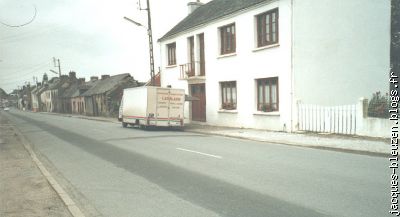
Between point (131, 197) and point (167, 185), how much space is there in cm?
106

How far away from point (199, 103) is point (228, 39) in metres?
5.73

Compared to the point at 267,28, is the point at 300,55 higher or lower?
lower

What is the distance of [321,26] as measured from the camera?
59.5 feet

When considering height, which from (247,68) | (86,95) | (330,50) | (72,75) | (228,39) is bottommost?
(86,95)

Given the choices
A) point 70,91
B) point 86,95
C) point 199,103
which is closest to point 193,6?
point 199,103

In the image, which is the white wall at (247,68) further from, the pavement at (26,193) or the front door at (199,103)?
the pavement at (26,193)

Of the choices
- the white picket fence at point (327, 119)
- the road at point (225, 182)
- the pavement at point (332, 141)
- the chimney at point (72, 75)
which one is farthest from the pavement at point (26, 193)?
the chimney at point (72, 75)

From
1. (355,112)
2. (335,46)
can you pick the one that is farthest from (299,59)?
(355,112)

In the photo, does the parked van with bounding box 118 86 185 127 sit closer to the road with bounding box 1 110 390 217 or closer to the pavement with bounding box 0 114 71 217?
the road with bounding box 1 110 390 217

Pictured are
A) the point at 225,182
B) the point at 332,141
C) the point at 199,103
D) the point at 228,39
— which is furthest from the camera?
the point at 199,103

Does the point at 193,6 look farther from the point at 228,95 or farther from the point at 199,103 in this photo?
the point at 228,95

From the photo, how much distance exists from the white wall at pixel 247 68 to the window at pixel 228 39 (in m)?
0.37

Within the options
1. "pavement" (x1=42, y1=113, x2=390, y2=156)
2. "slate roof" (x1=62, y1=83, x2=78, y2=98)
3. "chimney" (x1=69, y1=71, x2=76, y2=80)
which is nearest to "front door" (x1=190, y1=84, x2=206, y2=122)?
"pavement" (x1=42, y1=113, x2=390, y2=156)

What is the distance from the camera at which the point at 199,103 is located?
88.0 ft
